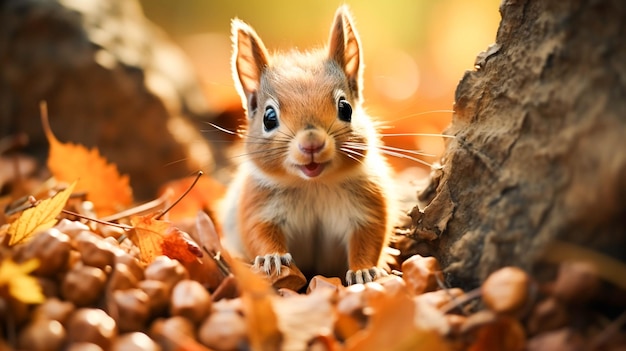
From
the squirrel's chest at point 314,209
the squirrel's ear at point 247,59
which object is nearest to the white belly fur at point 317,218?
the squirrel's chest at point 314,209

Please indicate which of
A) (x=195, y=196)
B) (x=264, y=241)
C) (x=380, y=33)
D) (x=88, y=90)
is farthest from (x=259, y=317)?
(x=380, y=33)

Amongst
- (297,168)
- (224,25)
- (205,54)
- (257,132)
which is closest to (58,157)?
(257,132)

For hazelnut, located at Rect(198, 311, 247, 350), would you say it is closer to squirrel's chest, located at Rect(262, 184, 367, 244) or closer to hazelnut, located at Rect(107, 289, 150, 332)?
hazelnut, located at Rect(107, 289, 150, 332)

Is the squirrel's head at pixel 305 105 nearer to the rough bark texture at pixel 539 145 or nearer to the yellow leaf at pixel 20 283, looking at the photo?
the rough bark texture at pixel 539 145

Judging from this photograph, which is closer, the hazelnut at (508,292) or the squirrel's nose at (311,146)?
the hazelnut at (508,292)

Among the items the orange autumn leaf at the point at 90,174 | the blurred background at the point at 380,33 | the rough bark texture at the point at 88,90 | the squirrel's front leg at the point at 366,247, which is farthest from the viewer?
the blurred background at the point at 380,33

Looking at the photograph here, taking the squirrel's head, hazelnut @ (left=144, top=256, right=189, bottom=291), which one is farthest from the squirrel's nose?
hazelnut @ (left=144, top=256, right=189, bottom=291)

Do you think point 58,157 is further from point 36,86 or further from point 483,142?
point 483,142
